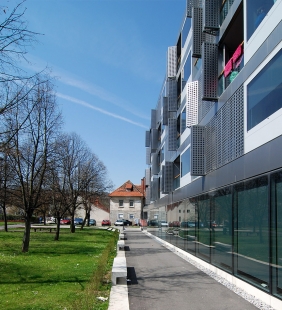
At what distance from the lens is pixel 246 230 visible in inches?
390

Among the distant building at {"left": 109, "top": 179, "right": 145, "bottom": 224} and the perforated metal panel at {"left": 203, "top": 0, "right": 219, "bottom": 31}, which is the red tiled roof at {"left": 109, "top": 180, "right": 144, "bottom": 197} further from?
the perforated metal panel at {"left": 203, "top": 0, "right": 219, "bottom": 31}

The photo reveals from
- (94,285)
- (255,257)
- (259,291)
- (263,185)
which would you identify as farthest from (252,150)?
(94,285)

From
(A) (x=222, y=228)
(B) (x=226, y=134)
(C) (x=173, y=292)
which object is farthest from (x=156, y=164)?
(C) (x=173, y=292)

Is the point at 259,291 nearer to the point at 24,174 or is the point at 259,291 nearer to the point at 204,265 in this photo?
the point at 204,265

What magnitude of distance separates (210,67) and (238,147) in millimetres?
4589

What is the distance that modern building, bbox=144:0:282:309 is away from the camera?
8.28 meters

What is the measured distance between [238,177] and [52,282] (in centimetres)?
550

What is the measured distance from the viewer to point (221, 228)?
12391 mm

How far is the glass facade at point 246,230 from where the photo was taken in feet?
26.6

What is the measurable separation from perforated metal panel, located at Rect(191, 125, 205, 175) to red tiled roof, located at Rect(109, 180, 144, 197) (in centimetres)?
6783

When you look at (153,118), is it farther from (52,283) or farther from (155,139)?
(52,283)

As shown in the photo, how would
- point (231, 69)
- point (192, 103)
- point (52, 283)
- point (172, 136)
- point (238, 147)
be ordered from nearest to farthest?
point (52, 283) → point (238, 147) → point (231, 69) → point (192, 103) → point (172, 136)

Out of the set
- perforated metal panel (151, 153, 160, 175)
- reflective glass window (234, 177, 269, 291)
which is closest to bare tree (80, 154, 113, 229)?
perforated metal panel (151, 153, 160, 175)

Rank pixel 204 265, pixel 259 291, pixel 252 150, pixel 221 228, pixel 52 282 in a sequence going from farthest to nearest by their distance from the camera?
1. pixel 204 265
2. pixel 221 228
3. pixel 52 282
4. pixel 252 150
5. pixel 259 291
